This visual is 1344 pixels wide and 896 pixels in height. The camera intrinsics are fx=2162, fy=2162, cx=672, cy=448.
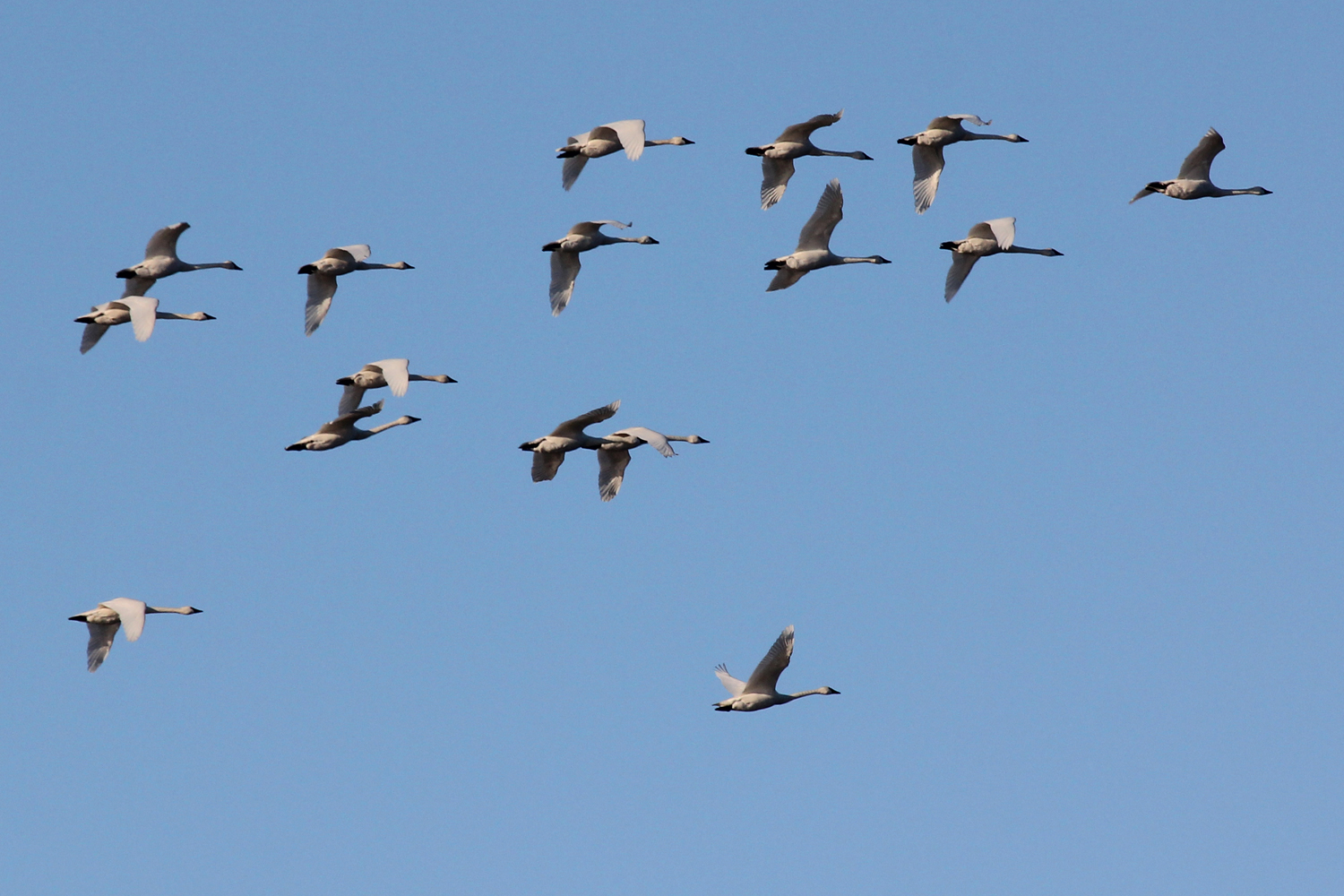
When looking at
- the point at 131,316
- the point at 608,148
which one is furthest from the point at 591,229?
the point at 131,316

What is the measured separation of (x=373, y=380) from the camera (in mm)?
47469

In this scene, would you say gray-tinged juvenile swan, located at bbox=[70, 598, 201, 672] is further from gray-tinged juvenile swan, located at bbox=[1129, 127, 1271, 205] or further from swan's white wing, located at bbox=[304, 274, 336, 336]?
gray-tinged juvenile swan, located at bbox=[1129, 127, 1271, 205]

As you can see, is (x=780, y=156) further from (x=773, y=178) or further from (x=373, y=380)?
(x=373, y=380)

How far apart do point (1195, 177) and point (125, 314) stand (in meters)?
24.0

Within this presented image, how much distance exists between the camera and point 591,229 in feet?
160

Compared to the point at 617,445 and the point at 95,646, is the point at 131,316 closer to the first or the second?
the point at 95,646

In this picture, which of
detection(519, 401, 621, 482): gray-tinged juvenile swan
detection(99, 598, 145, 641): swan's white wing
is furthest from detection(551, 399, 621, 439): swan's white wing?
detection(99, 598, 145, 641): swan's white wing

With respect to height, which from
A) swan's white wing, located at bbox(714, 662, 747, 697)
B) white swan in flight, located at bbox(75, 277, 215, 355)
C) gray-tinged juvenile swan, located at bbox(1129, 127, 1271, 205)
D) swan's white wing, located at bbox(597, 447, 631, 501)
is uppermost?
gray-tinged juvenile swan, located at bbox(1129, 127, 1271, 205)

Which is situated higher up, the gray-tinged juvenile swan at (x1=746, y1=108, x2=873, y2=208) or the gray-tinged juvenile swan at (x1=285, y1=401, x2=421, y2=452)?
the gray-tinged juvenile swan at (x1=746, y1=108, x2=873, y2=208)

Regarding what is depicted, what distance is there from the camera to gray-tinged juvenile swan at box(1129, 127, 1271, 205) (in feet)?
153

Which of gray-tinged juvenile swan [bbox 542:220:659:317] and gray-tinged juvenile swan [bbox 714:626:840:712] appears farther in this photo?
gray-tinged juvenile swan [bbox 542:220:659:317]

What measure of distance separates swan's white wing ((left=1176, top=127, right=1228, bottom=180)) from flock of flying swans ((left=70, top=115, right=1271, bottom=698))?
2 centimetres

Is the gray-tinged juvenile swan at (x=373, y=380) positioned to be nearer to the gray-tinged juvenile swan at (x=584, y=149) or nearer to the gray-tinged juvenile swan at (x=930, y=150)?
the gray-tinged juvenile swan at (x=584, y=149)

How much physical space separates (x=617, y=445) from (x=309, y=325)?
7.23 m
